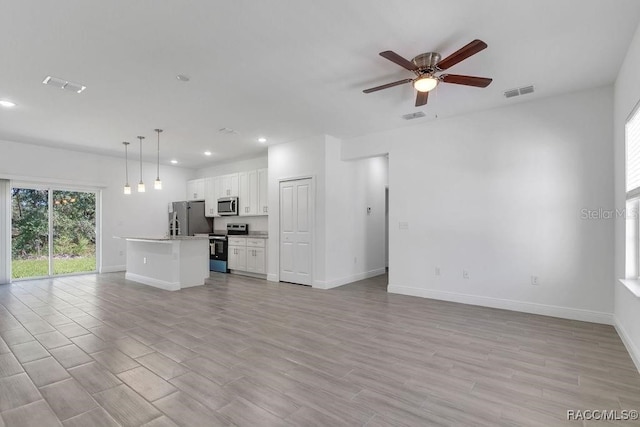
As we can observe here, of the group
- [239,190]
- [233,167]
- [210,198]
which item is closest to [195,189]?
[210,198]

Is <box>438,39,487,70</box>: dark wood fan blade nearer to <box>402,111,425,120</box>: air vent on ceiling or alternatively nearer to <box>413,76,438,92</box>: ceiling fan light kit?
<box>413,76,438,92</box>: ceiling fan light kit

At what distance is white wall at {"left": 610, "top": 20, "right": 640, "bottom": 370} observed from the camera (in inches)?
108

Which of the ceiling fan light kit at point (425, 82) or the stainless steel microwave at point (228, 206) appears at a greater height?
the ceiling fan light kit at point (425, 82)

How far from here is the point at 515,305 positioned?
4.36 meters

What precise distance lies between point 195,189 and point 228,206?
5.75ft

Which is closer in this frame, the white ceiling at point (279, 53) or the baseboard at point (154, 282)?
the white ceiling at point (279, 53)

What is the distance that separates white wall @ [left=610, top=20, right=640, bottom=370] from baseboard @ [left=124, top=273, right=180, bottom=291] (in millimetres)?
6151

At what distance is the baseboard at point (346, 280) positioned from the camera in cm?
588

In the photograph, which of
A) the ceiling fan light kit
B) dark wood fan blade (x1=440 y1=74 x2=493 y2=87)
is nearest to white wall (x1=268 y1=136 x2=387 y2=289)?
the ceiling fan light kit

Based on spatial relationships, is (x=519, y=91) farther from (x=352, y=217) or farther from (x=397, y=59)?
(x=352, y=217)

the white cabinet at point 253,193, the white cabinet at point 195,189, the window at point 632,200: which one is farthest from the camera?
the white cabinet at point 195,189

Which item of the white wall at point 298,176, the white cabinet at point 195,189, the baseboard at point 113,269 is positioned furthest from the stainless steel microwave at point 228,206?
the baseboard at point 113,269

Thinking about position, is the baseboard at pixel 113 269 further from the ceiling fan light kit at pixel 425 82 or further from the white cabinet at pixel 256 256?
the ceiling fan light kit at pixel 425 82

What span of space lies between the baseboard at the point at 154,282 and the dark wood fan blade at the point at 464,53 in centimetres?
541
